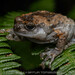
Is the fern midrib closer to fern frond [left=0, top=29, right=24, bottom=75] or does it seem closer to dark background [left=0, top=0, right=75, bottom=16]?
fern frond [left=0, top=29, right=24, bottom=75]

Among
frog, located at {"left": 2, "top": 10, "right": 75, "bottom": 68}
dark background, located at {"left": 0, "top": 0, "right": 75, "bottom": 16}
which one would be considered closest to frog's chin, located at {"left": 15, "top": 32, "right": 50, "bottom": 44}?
frog, located at {"left": 2, "top": 10, "right": 75, "bottom": 68}

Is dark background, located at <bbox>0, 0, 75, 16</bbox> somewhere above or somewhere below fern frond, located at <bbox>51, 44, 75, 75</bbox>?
below

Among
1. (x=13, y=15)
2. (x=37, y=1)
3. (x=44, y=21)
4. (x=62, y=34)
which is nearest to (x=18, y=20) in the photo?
(x=44, y=21)

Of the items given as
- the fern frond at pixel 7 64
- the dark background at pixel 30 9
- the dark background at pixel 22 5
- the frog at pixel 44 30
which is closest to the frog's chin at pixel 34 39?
the frog at pixel 44 30

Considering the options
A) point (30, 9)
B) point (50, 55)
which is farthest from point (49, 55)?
point (30, 9)

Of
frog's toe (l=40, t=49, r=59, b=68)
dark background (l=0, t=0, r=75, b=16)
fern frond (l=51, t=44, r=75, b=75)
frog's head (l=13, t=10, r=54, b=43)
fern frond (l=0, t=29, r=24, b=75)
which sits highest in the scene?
frog's head (l=13, t=10, r=54, b=43)

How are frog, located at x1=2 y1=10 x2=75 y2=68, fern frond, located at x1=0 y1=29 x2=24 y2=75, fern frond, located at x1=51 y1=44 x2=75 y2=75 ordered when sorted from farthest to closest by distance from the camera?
frog, located at x1=2 y1=10 x2=75 y2=68 < fern frond, located at x1=51 y1=44 x2=75 y2=75 < fern frond, located at x1=0 y1=29 x2=24 y2=75

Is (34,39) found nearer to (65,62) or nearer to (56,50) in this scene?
(56,50)
